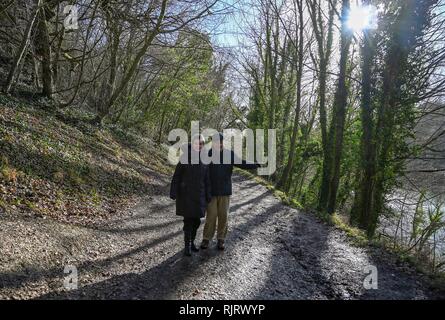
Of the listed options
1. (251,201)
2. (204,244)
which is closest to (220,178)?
(204,244)

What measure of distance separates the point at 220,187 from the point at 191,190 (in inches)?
21.6

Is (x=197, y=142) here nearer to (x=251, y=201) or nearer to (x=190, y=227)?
(x=190, y=227)

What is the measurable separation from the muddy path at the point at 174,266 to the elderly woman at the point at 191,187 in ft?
2.53

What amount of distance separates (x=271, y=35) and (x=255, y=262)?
20.8 meters

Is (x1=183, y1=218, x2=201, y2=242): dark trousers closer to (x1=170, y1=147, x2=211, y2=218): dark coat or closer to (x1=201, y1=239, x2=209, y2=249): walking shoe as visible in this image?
(x1=170, y1=147, x2=211, y2=218): dark coat

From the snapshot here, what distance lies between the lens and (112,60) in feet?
52.2

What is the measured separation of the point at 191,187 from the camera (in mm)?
5898

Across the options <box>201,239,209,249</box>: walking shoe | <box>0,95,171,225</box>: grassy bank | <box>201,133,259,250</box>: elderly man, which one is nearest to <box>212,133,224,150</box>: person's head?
<box>201,133,259,250</box>: elderly man

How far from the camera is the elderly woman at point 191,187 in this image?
19.2ft

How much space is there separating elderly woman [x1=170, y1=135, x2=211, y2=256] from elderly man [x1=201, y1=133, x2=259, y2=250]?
0.19m

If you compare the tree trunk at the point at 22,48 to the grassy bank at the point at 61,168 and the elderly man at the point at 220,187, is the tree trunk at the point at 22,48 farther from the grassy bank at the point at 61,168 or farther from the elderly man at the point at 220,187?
the elderly man at the point at 220,187

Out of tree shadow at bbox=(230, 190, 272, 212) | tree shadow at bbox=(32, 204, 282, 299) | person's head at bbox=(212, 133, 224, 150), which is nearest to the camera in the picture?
tree shadow at bbox=(32, 204, 282, 299)

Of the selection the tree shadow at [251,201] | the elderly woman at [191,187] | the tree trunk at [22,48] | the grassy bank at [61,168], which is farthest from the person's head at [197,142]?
the tree trunk at [22,48]

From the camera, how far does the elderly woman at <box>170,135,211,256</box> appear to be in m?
5.85
